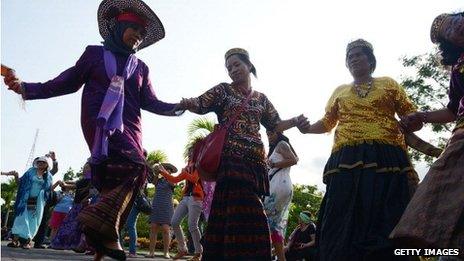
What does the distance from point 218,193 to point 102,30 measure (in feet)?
5.70

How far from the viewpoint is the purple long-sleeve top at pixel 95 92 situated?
3.73 metres

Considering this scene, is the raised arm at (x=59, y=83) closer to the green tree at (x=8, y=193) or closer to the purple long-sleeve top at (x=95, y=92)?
the purple long-sleeve top at (x=95, y=92)

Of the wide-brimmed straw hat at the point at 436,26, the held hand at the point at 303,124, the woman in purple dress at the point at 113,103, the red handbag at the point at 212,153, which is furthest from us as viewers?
the held hand at the point at 303,124

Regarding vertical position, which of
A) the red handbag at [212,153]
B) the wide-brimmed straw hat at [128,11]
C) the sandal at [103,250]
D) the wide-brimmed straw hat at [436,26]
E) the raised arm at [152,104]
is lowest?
the sandal at [103,250]

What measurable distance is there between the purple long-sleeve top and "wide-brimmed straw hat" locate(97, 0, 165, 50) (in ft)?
1.33

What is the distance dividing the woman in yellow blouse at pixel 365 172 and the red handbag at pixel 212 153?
3.22 feet

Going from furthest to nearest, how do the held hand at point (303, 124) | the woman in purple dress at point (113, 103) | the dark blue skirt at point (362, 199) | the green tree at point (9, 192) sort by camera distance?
1. the green tree at point (9, 192)
2. the held hand at point (303, 124)
3. the dark blue skirt at point (362, 199)
4. the woman in purple dress at point (113, 103)

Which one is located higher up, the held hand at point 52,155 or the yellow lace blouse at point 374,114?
the held hand at point 52,155

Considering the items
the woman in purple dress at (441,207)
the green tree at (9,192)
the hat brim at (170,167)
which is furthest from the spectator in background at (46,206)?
the green tree at (9,192)

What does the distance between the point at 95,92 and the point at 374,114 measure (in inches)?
91.5

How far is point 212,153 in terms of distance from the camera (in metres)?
4.27

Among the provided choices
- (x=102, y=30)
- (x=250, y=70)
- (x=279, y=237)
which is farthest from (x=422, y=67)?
(x=102, y=30)

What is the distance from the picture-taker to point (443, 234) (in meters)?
2.46

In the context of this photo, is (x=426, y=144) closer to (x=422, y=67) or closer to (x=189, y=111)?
(x=189, y=111)
